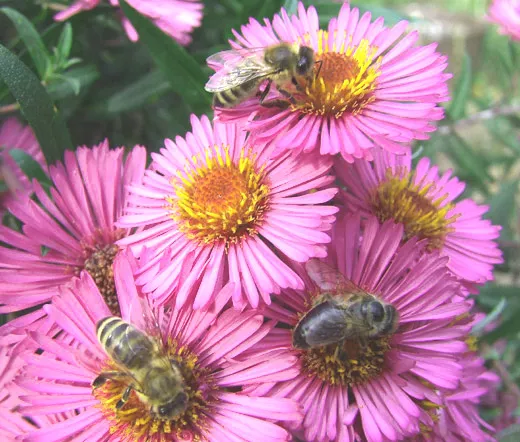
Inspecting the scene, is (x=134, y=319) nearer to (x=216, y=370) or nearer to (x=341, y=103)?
(x=216, y=370)

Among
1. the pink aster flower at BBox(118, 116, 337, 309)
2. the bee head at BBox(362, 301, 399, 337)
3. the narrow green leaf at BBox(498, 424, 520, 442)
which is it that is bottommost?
the narrow green leaf at BBox(498, 424, 520, 442)

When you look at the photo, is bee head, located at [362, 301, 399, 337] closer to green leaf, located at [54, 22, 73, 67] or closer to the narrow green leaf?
the narrow green leaf

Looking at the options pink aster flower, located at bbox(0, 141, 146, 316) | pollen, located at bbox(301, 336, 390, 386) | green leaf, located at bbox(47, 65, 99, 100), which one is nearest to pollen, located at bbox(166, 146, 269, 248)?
pink aster flower, located at bbox(0, 141, 146, 316)

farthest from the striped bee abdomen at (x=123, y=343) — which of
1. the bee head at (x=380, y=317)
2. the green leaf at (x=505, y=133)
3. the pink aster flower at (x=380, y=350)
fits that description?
the green leaf at (x=505, y=133)

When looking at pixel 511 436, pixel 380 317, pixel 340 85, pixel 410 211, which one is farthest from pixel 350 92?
pixel 511 436

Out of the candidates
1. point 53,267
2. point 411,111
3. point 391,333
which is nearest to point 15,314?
point 53,267

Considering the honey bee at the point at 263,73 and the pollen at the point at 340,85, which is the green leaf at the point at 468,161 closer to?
the pollen at the point at 340,85
